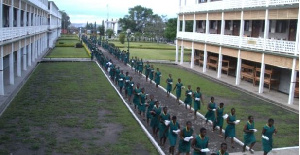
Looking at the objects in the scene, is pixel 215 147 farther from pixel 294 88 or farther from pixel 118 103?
pixel 294 88

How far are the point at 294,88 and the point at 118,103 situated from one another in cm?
1008

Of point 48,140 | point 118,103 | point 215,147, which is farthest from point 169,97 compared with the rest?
point 48,140

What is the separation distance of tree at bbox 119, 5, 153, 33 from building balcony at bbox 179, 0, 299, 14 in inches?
2664

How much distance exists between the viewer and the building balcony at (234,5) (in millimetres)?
20469

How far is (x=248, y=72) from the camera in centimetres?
2723

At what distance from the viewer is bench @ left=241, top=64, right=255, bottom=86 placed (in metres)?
25.8

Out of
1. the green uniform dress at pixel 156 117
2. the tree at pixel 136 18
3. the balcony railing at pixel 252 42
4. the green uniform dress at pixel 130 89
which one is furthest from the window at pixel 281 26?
the tree at pixel 136 18

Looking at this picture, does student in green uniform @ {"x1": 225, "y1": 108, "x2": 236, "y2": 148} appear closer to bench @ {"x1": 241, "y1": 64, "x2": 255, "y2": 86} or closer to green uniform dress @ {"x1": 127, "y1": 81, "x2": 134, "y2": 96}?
green uniform dress @ {"x1": 127, "y1": 81, "x2": 134, "y2": 96}

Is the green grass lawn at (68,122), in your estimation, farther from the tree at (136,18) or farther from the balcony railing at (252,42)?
the tree at (136,18)

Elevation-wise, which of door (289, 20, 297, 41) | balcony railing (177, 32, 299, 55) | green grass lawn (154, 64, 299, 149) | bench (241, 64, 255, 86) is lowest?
green grass lawn (154, 64, 299, 149)

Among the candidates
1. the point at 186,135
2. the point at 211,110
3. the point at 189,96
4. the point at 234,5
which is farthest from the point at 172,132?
the point at 234,5

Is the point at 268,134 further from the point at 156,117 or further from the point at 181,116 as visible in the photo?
the point at 181,116

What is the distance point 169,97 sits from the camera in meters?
20.1

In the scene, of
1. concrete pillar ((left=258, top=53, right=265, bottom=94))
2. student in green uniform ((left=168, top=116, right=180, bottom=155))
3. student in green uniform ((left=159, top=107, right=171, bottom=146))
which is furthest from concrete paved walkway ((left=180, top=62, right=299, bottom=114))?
student in green uniform ((left=168, top=116, right=180, bottom=155))
